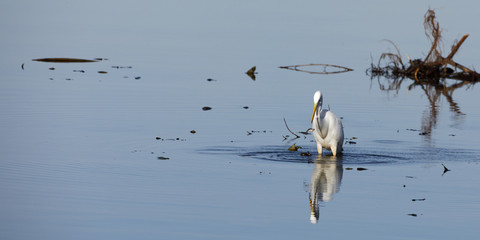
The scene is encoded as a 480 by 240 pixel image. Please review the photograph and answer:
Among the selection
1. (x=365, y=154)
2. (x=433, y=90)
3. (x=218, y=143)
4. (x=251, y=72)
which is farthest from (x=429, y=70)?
(x=218, y=143)

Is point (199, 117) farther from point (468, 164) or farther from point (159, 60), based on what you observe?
point (159, 60)

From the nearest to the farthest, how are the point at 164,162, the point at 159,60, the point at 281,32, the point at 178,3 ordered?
the point at 164,162 → the point at 159,60 → the point at 281,32 → the point at 178,3

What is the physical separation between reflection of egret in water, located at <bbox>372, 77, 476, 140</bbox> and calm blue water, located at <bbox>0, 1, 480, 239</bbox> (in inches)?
4.3

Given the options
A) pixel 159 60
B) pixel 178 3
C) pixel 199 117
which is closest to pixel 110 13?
pixel 178 3

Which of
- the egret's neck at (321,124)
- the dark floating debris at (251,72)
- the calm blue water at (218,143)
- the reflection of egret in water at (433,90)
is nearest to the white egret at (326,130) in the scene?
the egret's neck at (321,124)

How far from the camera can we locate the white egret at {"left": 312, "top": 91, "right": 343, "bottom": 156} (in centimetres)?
1557

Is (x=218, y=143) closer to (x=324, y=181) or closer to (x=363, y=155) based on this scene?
(x=363, y=155)

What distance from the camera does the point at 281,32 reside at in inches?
1437

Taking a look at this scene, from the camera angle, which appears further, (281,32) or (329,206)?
(281,32)

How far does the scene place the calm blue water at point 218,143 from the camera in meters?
10.9

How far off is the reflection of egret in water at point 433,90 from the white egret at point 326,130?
10.4 ft

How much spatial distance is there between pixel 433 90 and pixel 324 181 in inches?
494

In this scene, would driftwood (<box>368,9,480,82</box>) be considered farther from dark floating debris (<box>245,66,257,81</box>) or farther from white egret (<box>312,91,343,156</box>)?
white egret (<box>312,91,343,156</box>)

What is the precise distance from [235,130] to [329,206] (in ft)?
19.5
